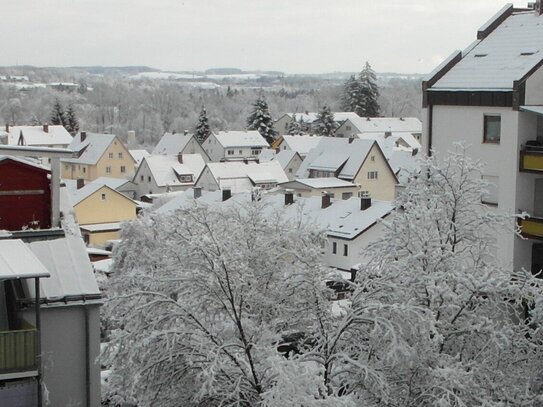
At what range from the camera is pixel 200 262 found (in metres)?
14.2

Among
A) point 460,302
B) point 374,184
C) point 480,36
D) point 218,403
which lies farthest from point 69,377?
point 374,184

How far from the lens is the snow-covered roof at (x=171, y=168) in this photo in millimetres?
85000

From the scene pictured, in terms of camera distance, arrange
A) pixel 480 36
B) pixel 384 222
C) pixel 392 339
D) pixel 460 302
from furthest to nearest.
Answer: pixel 480 36 < pixel 384 222 < pixel 460 302 < pixel 392 339

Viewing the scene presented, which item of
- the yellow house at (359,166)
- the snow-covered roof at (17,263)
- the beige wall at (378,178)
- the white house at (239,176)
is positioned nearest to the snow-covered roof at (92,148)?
the white house at (239,176)

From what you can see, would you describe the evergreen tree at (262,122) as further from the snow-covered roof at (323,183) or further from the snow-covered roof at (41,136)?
the snow-covered roof at (323,183)

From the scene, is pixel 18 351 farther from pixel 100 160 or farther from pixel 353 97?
pixel 353 97

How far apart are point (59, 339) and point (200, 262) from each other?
10.7ft

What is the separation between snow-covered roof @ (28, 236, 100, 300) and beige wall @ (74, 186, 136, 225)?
44463 mm

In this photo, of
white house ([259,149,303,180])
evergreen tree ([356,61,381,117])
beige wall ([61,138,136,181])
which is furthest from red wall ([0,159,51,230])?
evergreen tree ([356,61,381,117])

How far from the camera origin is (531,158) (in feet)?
74.0

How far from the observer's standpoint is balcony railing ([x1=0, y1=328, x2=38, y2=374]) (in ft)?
45.4

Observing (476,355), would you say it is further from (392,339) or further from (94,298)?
(94,298)

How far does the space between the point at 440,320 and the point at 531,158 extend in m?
9.01

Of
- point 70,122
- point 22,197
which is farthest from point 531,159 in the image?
point 70,122
